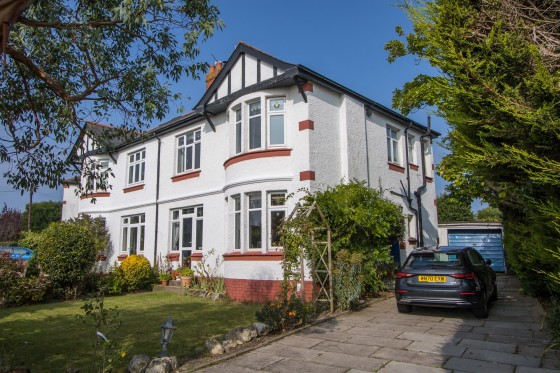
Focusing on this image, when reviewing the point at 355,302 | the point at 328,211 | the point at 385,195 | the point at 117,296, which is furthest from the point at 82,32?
the point at 385,195

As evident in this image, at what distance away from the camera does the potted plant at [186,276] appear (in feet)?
48.1

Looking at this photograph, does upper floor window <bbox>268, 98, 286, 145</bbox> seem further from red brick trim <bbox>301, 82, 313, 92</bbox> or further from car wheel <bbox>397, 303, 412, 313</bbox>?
car wheel <bbox>397, 303, 412, 313</bbox>

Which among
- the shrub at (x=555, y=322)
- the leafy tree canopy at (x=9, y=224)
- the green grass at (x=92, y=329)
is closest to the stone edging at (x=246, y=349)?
the green grass at (x=92, y=329)

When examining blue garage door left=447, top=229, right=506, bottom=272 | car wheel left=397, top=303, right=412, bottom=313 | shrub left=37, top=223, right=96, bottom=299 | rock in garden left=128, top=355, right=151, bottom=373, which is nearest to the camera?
rock in garden left=128, top=355, right=151, bottom=373

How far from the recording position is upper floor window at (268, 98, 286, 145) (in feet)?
42.1

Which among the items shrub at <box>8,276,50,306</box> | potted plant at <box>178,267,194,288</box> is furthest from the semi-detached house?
shrub at <box>8,276,50,306</box>

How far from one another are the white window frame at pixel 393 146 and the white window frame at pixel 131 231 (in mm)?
11501

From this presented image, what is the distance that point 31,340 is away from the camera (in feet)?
25.2

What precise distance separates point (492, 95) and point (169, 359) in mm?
5115

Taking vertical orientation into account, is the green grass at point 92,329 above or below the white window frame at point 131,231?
below

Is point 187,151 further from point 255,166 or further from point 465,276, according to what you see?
point 465,276

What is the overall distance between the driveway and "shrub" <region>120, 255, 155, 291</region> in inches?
384

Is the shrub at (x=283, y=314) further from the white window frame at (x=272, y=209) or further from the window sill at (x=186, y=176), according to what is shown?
the window sill at (x=186, y=176)

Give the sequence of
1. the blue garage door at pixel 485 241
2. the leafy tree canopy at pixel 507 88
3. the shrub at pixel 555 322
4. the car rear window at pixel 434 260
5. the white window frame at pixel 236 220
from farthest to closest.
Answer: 1. the blue garage door at pixel 485 241
2. the white window frame at pixel 236 220
3. the car rear window at pixel 434 260
4. the shrub at pixel 555 322
5. the leafy tree canopy at pixel 507 88
